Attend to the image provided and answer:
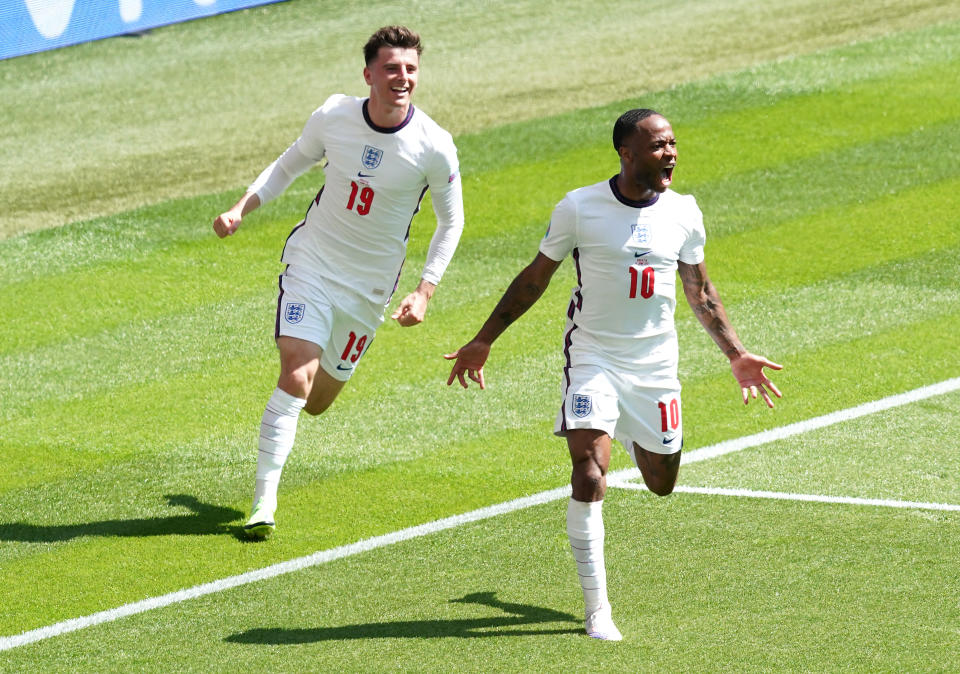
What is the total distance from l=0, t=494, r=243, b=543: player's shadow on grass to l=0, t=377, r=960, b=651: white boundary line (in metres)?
0.80

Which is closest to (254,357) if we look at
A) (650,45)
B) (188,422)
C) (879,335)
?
(188,422)

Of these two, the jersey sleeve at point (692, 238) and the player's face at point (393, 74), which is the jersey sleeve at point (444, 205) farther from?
the jersey sleeve at point (692, 238)

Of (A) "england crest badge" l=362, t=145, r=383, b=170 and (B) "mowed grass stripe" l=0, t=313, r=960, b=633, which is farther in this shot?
(A) "england crest badge" l=362, t=145, r=383, b=170

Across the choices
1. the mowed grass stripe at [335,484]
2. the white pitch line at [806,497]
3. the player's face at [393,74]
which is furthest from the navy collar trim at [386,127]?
the white pitch line at [806,497]

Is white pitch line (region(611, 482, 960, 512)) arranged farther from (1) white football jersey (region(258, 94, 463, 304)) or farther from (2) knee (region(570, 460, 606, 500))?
(2) knee (region(570, 460, 606, 500))

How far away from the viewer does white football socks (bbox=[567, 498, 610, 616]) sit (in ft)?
22.7

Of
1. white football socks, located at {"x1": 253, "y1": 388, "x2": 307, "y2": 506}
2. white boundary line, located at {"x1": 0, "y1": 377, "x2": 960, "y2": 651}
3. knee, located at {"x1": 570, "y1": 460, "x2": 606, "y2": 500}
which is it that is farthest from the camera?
white football socks, located at {"x1": 253, "y1": 388, "x2": 307, "y2": 506}

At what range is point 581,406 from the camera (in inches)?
280

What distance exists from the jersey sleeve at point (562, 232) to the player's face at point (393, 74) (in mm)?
1595

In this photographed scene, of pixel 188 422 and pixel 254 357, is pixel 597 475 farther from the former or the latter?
pixel 254 357

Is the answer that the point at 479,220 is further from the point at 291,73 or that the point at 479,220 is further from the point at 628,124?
the point at 628,124

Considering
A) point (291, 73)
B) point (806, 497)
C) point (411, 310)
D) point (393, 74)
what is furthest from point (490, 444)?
point (291, 73)

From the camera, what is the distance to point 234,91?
21.2m

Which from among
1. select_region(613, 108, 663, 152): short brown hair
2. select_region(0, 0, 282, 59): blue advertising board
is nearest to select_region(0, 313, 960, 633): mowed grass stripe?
select_region(613, 108, 663, 152): short brown hair
